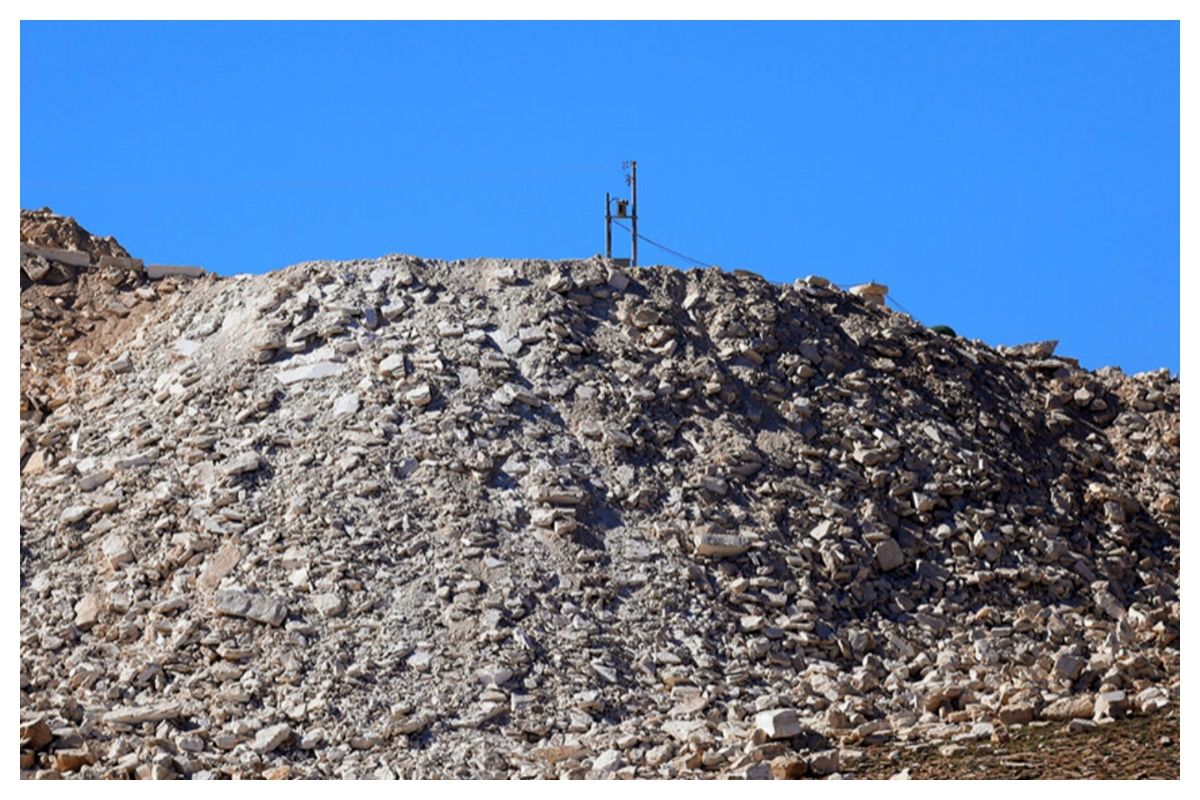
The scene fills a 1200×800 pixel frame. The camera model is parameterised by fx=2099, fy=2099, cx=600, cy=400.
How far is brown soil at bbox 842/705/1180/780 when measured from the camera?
1641 cm

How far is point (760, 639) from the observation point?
19078mm

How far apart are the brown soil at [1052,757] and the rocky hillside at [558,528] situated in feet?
0.85

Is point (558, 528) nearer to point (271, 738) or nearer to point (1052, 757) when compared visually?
point (271, 738)

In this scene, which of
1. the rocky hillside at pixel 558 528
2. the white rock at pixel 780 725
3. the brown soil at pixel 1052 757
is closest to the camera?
the brown soil at pixel 1052 757

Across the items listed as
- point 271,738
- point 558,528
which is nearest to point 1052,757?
point 558,528

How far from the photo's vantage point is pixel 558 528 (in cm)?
1984

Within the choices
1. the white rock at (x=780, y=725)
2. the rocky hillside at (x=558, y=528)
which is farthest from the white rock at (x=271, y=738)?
the white rock at (x=780, y=725)

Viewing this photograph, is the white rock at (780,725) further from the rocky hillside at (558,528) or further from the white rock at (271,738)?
the white rock at (271,738)

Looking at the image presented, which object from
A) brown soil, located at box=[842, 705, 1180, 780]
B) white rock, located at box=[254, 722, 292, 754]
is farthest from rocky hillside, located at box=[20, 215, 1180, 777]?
brown soil, located at box=[842, 705, 1180, 780]

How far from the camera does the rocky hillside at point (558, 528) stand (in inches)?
694

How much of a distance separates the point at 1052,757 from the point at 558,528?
531 centimetres

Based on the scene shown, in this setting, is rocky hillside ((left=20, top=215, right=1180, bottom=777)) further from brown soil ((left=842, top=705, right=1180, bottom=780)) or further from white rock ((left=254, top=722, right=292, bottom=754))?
brown soil ((left=842, top=705, right=1180, bottom=780))

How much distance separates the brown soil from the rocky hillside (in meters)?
0.26
